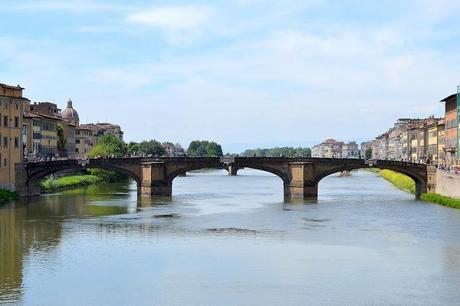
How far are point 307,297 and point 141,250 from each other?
13.1 metres

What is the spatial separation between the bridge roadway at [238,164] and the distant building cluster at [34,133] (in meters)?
2.63

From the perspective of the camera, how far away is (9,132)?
7069 cm

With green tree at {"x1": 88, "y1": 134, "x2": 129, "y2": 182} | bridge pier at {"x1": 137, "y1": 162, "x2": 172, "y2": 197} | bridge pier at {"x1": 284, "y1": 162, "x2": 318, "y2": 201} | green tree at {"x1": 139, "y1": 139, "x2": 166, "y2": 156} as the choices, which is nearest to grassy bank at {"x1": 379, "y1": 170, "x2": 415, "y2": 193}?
bridge pier at {"x1": 284, "y1": 162, "x2": 318, "y2": 201}

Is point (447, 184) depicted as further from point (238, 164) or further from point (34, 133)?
point (34, 133)

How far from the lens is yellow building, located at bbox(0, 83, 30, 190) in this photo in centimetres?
6912

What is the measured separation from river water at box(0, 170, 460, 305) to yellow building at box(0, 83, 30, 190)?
7856 millimetres

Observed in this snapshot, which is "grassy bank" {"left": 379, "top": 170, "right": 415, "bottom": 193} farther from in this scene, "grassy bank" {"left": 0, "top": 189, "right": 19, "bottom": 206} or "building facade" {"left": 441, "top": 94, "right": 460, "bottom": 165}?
"grassy bank" {"left": 0, "top": 189, "right": 19, "bottom": 206}

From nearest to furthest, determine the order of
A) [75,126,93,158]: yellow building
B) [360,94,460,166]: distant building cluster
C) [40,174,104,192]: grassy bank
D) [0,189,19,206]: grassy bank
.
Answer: [0,189,19,206]: grassy bank, [40,174,104,192]: grassy bank, [360,94,460,166]: distant building cluster, [75,126,93,158]: yellow building

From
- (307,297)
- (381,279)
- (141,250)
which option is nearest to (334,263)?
(381,279)

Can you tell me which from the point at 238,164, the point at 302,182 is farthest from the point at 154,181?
the point at 302,182

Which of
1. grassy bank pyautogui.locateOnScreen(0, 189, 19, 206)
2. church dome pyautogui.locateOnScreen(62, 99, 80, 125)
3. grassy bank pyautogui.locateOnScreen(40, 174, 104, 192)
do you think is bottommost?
grassy bank pyautogui.locateOnScreen(0, 189, 19, 206)

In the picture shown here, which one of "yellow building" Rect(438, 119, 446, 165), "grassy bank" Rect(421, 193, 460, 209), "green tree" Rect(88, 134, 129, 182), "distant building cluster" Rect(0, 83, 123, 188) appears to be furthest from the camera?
"green tree" Rect(88, 134, 129, 182)

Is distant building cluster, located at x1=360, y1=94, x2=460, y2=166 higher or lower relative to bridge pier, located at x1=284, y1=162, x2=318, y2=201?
higher

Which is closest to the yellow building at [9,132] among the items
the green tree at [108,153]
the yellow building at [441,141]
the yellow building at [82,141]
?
the green tree at [108,153]
